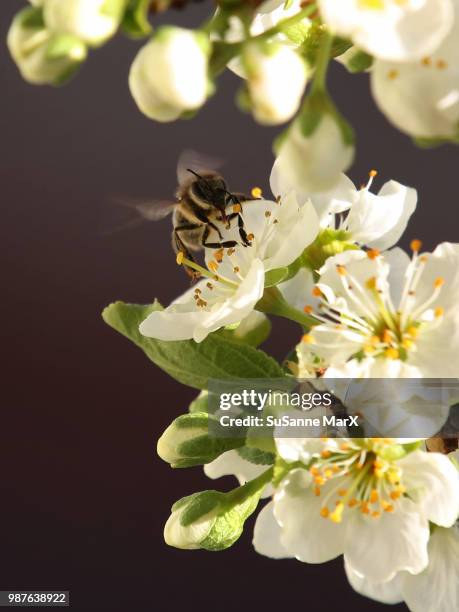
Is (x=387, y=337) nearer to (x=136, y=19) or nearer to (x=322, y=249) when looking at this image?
(x=322, y=249)

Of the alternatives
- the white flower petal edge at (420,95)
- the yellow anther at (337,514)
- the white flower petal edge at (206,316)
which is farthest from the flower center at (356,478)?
the white flower petal edge at (420,95)

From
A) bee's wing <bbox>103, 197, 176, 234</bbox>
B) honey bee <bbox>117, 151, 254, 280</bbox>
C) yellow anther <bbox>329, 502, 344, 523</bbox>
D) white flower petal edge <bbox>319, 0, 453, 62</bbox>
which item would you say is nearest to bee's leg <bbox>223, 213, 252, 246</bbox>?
honey bee <bbox>117, 151, 254, 280</bbox>

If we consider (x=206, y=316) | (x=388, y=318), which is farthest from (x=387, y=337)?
(x=206, y=316)

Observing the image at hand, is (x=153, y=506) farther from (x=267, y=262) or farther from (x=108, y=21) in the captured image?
(x=108, y=21)

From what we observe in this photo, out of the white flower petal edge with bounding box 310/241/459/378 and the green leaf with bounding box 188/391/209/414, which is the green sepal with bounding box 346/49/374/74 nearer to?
the white flower petal edge with bounding box 310/241/459/378

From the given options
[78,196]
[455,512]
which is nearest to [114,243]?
[78,196]

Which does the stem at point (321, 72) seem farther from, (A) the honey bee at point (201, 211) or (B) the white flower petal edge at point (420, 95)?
(A) the honey bee at point (201, 211)

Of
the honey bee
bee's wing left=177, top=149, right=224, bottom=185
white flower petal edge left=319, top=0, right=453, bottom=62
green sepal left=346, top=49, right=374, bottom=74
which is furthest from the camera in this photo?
bee's wing left=177, top=149, right=224, bottom=185
